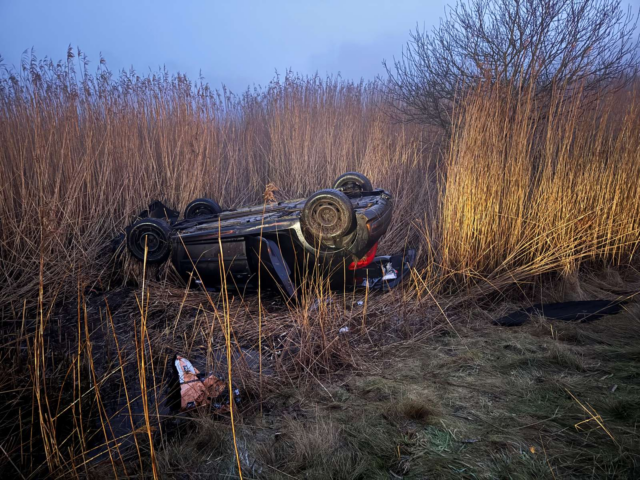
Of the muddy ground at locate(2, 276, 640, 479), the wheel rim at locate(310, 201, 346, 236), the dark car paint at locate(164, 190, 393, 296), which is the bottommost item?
the muddy ground at locate(2, 276, 640, 479)

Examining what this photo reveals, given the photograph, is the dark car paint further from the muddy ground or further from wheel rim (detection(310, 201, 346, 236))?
the muddy ground

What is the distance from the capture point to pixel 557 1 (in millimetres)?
5035

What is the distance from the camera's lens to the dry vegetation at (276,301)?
1.45 metres

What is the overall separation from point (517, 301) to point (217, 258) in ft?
7.54

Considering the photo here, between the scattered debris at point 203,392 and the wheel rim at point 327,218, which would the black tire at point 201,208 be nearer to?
the wheel rim at point 327,218

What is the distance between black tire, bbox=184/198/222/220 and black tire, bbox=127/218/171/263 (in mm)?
1070

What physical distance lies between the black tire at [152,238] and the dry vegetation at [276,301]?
1.06 ft

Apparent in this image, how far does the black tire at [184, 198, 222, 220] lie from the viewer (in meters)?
4.23

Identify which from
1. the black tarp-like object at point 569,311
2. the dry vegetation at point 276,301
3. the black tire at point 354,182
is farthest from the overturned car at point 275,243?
the black tire at point 354,182

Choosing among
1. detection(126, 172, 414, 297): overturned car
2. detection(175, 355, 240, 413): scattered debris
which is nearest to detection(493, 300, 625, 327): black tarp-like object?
detection(126, 172, 414, 297): overturned car

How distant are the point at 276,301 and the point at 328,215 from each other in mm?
889

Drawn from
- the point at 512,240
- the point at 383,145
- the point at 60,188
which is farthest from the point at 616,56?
the point at 60,188

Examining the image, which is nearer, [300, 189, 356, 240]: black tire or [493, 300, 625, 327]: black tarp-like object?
[493, 300, 625, 327]: black tarp-like object

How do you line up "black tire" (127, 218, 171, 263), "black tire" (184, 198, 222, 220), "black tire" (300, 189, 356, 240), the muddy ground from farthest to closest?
"black tire" (184, 198, 222, 220) < "black tire" (127, 218, 171, 263) < "black tire" (300, 189, 356, 240) < the muddy ground
